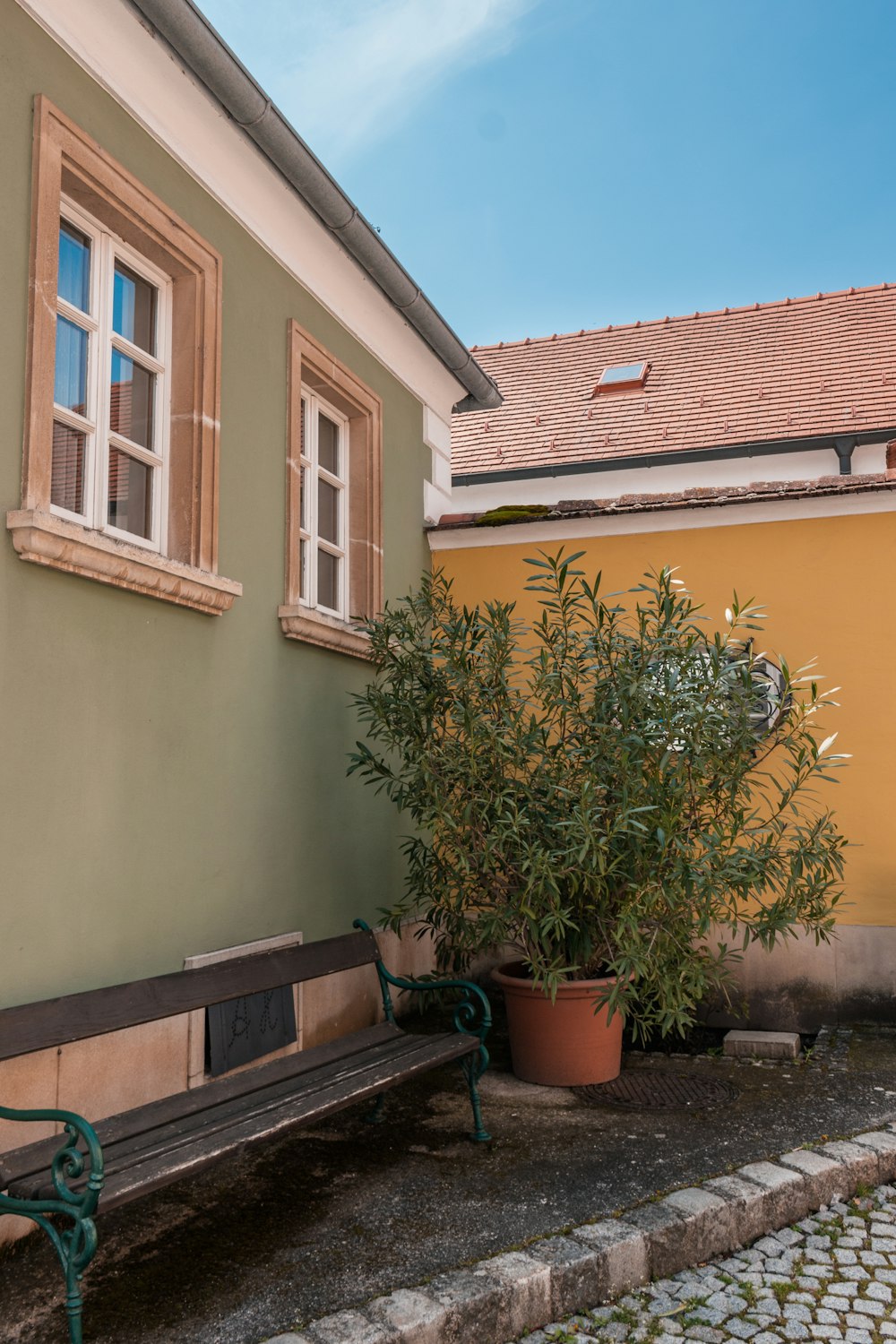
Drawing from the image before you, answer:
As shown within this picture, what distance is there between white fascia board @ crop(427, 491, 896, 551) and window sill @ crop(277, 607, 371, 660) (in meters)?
1.24

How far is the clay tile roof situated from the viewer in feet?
37.5

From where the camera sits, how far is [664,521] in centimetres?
672

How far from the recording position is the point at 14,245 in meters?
3.62

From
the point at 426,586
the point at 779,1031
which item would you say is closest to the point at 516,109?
the point at 426,586

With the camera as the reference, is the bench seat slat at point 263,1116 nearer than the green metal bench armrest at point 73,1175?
No

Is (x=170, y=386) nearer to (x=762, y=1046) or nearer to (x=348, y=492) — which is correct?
(x=348, y=492)

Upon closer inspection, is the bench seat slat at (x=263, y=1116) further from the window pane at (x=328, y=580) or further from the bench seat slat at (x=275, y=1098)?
the window pane at (x=328, y=580)

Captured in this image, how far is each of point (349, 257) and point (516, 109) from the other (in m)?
13.0

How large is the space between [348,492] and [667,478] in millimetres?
5994

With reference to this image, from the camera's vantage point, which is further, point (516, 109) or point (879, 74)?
point (879, 74)

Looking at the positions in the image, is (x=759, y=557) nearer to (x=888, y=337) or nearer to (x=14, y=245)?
(x=14, y=245)

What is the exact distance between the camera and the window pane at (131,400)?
4.41m

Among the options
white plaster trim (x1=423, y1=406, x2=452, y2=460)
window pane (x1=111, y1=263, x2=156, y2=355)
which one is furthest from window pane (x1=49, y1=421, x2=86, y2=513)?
white plaster trim (x1=423, y1=406, x2=452, y2=460)

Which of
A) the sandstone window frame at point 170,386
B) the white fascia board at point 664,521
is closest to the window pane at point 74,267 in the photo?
the sandstone window frame at point 170,386
